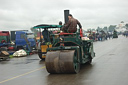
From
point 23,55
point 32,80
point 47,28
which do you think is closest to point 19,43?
point 23,55

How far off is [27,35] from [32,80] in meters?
18.6

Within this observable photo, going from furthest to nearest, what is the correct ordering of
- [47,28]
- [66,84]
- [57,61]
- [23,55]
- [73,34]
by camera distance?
[23,55], [47,28], [73,34], [57,61], [66,84]

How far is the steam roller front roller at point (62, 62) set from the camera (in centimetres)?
972

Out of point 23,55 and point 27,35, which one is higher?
point 27,35

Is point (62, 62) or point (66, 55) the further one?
point (66, 55)

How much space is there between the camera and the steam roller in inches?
385

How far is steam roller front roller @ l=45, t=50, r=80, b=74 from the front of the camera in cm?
972

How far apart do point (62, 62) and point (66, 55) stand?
13.8 inches

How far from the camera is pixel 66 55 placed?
32.5 ft

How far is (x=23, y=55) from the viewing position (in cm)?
2148

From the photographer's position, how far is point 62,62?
32.1 ft

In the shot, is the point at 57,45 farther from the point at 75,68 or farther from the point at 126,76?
the point at 126,76

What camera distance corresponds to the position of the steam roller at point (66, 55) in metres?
9.78

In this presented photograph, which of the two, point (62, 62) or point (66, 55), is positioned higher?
point (66, 55)
